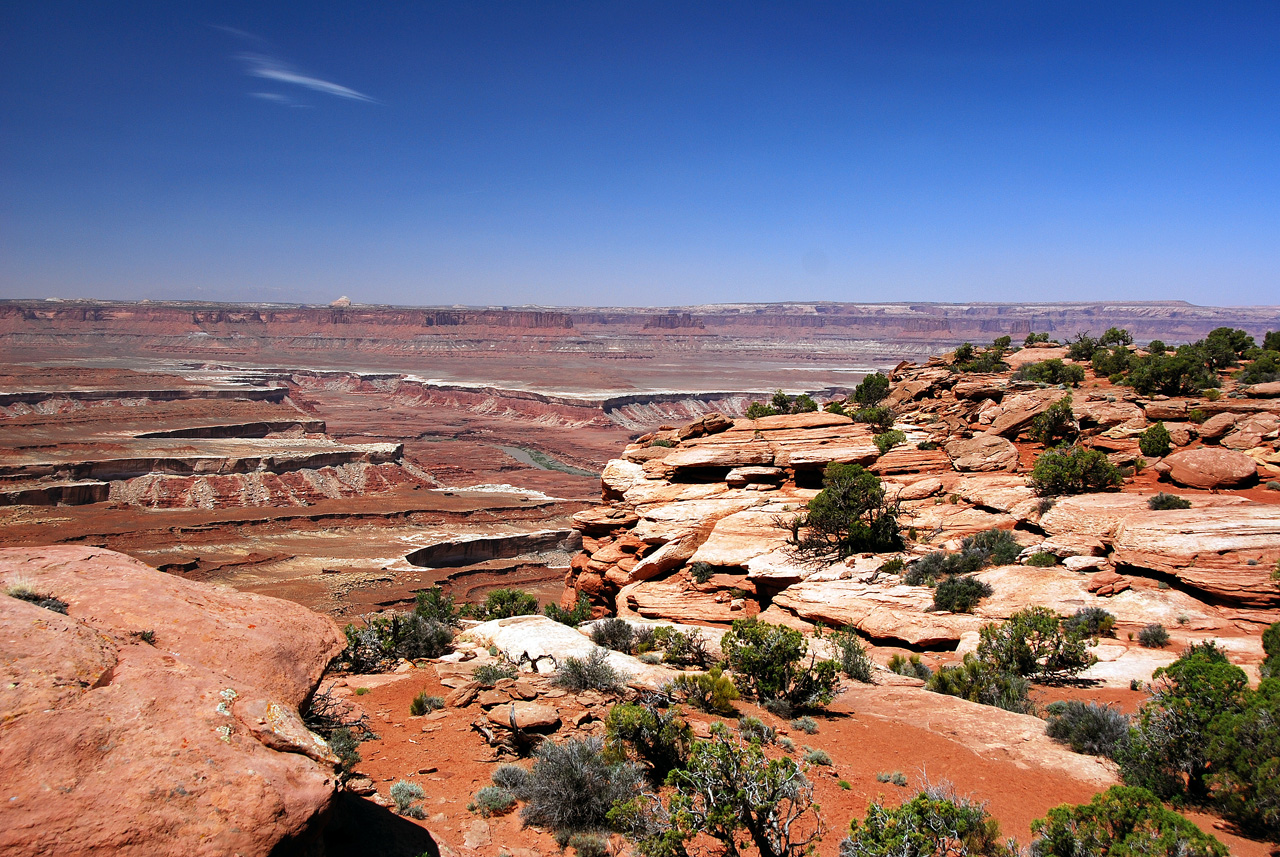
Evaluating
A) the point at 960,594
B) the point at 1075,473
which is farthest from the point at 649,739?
the point at 1075,473

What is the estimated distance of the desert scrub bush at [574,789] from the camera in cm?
616

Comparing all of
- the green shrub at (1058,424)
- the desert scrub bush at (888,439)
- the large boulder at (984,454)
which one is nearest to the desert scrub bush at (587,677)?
the desert scrub bush at (888,439)

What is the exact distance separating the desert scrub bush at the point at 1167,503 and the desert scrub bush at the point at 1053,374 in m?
11.0

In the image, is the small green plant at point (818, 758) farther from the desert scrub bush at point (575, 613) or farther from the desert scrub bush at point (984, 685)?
the desert scrub bush at point (575, 613)

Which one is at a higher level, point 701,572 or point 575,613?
point 701,572

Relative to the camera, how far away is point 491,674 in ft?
32.7

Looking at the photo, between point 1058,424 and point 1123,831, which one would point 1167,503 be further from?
point 1123,831

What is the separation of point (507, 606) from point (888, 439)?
13302 millimetres

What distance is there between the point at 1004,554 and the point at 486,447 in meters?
83.6

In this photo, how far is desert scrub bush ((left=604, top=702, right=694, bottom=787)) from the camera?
717cm

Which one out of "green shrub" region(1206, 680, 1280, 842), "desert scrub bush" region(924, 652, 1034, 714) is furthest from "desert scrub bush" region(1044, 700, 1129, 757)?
"green shrub" region(1206, 680, 1280, 842)

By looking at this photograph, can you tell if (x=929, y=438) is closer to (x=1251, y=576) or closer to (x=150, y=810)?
(x=1251, y=576)

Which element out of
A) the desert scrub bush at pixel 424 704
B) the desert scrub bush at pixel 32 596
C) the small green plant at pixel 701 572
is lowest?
the small green plant at pixel 701 572

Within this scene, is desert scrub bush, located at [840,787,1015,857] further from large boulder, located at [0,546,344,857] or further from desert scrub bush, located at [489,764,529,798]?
large boulder, located at [0,546,344,857]
